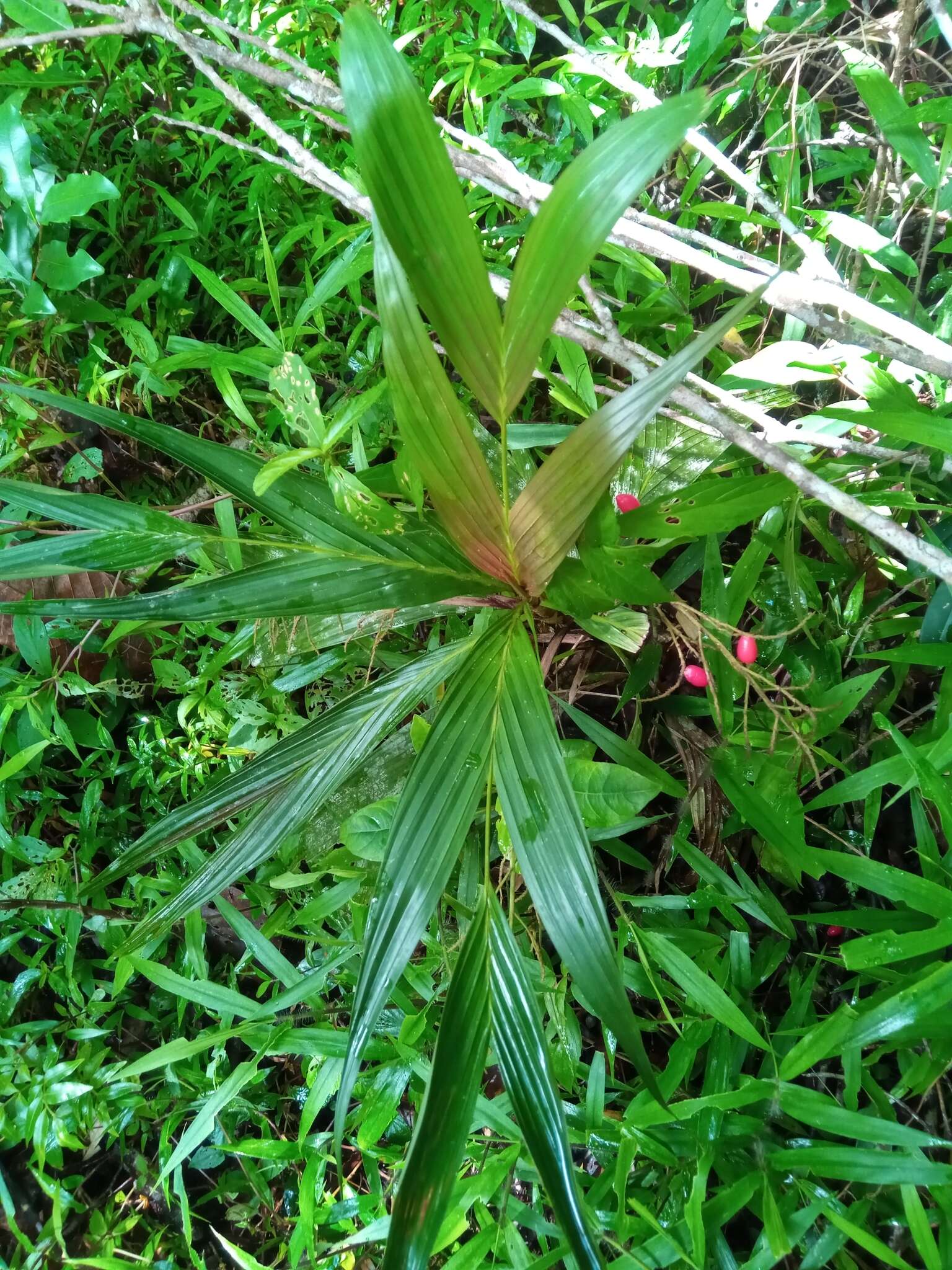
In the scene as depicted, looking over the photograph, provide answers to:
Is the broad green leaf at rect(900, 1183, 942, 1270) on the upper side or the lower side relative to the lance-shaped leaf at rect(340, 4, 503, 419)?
lower

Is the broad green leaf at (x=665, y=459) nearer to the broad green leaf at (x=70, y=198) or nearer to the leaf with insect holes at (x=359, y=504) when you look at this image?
the leaf with insect holes at (x=359, y=504)

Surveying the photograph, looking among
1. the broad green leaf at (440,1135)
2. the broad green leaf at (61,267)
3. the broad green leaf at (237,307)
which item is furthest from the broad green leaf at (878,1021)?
the broad green leaf at (61,267)

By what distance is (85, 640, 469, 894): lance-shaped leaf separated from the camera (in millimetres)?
763

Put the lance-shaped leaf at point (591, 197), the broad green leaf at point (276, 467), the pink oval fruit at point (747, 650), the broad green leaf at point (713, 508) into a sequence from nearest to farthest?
1. the lance-shaped leaf at point (591, 197)
2. the broad green leaf at point (713, 508)
3. the broad green leaf at point (276, 467)
4. the pink oval fruit at point (747, 650)

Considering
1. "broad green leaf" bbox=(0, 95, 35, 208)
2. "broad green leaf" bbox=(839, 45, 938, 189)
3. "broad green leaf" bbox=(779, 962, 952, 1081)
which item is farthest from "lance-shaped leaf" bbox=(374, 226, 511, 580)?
"broad green leaf" bbox=(0, 95, 35, 208)

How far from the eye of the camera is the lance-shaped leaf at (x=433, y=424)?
0.57m

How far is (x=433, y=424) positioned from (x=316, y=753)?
40 cm

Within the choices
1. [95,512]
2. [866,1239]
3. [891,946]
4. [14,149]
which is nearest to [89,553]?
[95,512]

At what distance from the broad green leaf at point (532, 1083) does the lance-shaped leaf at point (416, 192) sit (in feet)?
1.67

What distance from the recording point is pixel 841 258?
3.45 ft

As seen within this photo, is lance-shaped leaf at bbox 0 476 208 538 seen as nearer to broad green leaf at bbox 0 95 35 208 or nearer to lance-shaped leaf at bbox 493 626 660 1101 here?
lance-shaped leaf at bbox 493 626 660 1101

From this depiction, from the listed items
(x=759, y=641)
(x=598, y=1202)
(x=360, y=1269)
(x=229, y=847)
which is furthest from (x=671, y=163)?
(x=360, y=1269)

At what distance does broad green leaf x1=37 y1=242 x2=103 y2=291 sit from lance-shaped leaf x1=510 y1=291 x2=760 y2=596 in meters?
0.90

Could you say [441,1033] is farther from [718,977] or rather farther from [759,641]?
[759,641]
